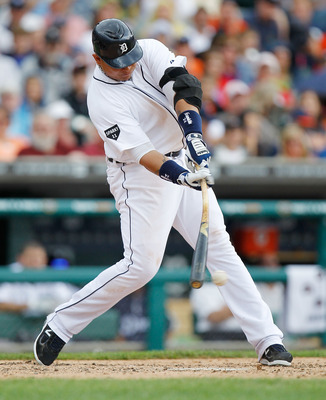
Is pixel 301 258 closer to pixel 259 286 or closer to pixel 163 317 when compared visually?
pixel 259 286

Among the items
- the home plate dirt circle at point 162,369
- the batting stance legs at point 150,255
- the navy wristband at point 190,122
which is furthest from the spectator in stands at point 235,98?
the navy wristband at point 190,122

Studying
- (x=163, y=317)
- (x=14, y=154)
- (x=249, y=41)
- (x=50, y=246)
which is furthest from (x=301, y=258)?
(x=249, y=41)

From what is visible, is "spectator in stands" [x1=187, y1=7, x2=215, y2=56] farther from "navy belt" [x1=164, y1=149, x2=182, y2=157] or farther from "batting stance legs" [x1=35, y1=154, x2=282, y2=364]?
"batting stance legs" [x1=35, y1=154, x2=282, y2=364]

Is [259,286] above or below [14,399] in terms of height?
below

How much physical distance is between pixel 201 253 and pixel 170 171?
43 cm

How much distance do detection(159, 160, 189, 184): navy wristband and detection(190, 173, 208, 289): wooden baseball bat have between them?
0.13 metres

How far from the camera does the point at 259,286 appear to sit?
6.97 metres

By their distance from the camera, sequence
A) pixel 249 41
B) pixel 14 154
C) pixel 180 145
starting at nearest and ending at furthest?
pixel 180 145 → pixel 14 154 → pixel 249 41

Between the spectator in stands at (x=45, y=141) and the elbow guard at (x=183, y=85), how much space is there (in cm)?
334

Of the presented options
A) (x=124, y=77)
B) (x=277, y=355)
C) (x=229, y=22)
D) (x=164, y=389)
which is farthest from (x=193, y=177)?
(x=229, y=22)

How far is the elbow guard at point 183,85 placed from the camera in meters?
4.14

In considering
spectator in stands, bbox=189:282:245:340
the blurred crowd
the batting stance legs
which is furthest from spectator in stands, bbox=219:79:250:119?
the batting stance legs

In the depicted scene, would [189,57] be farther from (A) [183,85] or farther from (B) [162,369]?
(B) [162,369]

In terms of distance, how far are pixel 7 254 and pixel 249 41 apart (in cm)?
446
